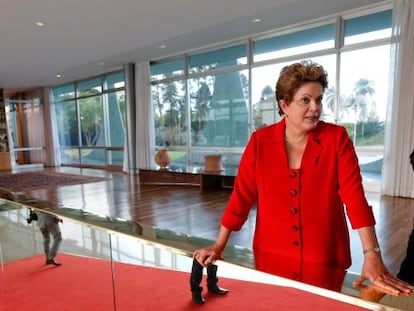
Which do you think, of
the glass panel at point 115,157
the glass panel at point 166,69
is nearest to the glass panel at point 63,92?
the glass panel at point 115,157

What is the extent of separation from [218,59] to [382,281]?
311 inches

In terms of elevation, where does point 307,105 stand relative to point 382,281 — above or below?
above

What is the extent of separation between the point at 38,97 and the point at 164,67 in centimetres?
769

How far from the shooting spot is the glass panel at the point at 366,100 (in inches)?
227

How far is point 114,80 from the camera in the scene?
→ 10.9 m

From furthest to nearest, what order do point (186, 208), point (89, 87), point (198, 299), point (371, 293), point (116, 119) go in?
point (89, 87)
point (116, 119)
point (186, 208)
point (198, 299)
point (371, 293)

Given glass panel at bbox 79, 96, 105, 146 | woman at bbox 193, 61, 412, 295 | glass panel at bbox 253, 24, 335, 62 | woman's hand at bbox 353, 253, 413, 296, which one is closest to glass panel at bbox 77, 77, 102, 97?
glass panel at bbox 79, 96, 105, 146

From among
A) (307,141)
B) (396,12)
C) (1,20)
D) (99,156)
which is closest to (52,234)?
(307,141)

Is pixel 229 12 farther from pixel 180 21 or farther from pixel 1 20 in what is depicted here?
pixel 1 20

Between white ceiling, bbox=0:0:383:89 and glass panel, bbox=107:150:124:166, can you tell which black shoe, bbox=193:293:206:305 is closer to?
white ceiling, bbox=0:0:383:89

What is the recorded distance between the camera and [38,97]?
13.8 metres

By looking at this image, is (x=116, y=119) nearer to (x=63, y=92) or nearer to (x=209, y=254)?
(x=63, y=92)

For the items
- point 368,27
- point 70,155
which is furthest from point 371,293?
point 70,155

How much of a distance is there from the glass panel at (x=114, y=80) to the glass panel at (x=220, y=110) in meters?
3.05
